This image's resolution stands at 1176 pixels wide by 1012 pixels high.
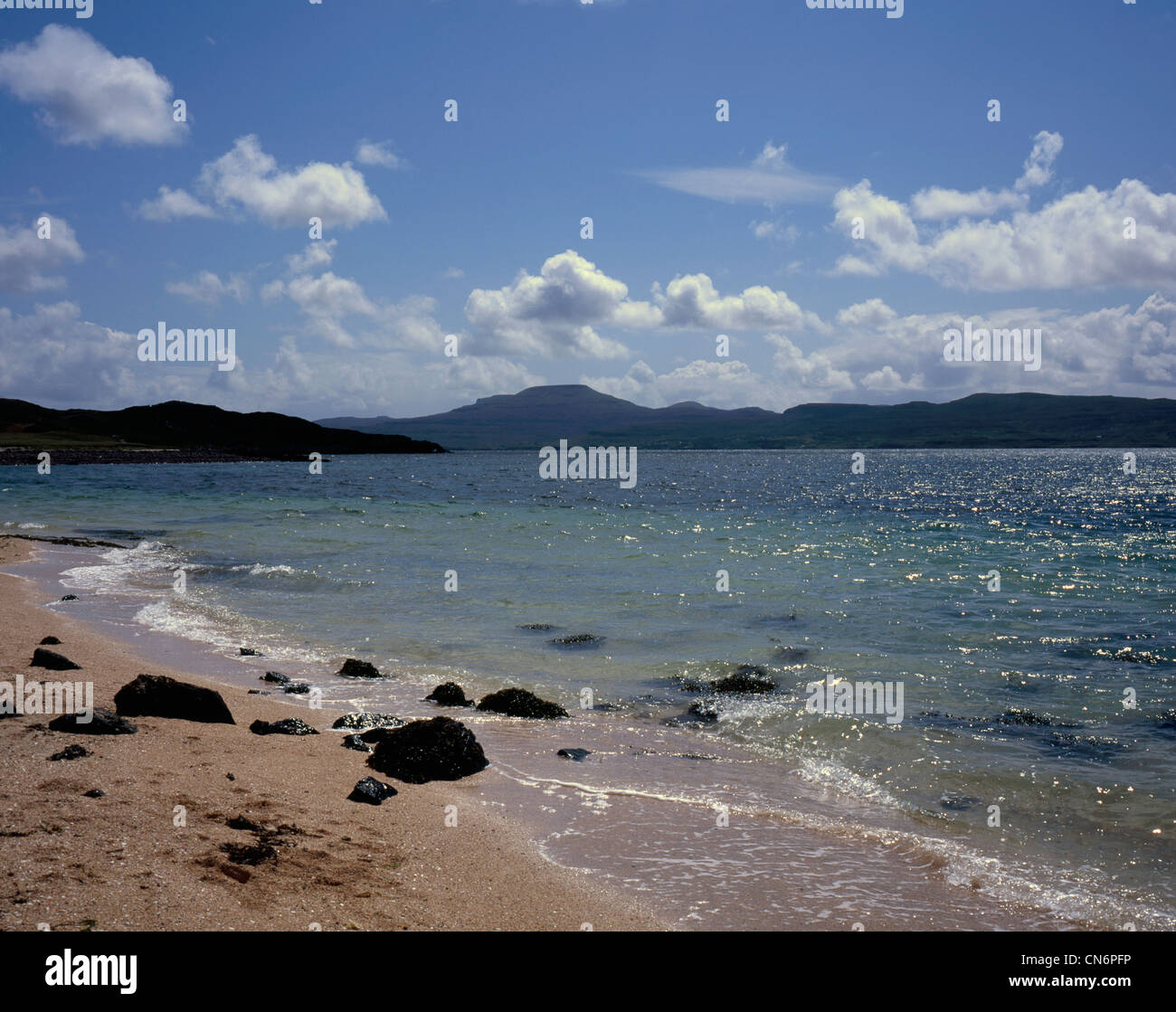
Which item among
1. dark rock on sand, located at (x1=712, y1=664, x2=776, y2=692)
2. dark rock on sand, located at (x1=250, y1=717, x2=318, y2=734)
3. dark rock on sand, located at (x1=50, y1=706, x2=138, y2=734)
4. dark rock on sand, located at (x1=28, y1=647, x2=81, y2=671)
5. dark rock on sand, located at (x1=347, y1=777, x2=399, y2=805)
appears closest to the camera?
dark rock on sand, located at (x1=347, y1=777, x2=399, y2=805)

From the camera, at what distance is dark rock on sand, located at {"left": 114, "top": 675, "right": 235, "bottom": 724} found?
10.1 meters

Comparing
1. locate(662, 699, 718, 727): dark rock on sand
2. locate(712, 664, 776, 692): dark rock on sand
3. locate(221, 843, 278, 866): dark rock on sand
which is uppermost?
locate(221, 843, 278, 866): dark rock on sand

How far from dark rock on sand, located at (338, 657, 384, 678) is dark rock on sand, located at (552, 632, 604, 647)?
4.38 m

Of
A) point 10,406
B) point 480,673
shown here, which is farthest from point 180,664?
point 10,406

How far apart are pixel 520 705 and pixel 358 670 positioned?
3.97 m

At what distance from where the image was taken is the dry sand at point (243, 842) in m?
5.48

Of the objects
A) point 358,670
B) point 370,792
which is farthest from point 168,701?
point 358,670

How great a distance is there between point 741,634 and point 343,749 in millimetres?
11119

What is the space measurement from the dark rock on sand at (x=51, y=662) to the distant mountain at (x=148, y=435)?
408 feet

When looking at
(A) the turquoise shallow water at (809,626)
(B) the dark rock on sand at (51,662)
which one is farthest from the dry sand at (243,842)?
(A) the turquoise shallow water at (809,626)

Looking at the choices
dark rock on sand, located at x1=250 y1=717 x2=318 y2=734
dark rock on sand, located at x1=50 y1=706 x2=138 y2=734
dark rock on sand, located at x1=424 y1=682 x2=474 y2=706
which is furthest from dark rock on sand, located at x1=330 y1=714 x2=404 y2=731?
dark rock on sand, located at x1=50 y1=706 x2=138 y2=734

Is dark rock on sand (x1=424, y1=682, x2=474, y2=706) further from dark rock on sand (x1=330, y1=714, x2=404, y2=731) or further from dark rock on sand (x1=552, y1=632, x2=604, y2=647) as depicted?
dark rock on sand (x1=552, y1=632, x2=604, y2=647)
